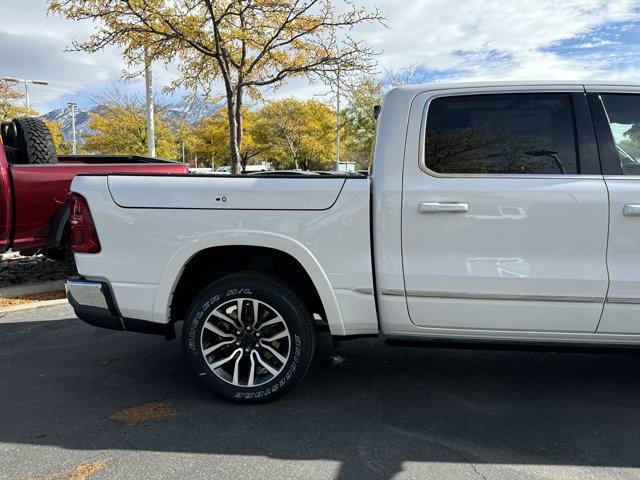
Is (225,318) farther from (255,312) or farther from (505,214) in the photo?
(505,214)

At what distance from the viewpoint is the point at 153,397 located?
3451mm

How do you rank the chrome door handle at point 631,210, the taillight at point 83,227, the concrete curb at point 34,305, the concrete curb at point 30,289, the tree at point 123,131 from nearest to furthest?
the chrome door handle at point 631,210
the taillight at point 83,227
the concrete curb at point 34,305
the concrete curb at point 30,289
the tree at point 123,131

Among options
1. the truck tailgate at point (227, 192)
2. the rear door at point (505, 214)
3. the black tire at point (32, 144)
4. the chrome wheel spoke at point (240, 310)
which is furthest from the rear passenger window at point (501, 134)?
the black tire at point (32, 144)

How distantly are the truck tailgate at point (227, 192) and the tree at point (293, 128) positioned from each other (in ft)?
115

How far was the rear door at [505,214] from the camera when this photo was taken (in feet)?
9.55

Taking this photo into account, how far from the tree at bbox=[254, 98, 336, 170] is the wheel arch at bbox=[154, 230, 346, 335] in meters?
35.1

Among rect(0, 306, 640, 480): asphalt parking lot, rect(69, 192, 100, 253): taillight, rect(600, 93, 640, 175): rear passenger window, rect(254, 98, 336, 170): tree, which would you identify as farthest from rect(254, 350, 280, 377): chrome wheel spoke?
rect(254, 98, 336, 170): tree

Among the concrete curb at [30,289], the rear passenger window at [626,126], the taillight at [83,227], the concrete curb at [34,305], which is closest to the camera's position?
the rear passenger window at [626,126]

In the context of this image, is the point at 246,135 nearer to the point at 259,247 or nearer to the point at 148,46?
the point at 148,46

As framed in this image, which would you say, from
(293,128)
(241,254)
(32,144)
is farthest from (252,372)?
(293,128)

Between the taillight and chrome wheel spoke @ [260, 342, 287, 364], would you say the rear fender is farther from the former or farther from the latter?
chrome wheel spoke @ [260, 342, 287, 364]

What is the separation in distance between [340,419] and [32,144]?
18.7 ft

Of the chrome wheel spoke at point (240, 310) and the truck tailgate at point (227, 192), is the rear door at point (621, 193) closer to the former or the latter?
the truck tailgate at point (227, 192)

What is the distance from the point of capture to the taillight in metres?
3.20
